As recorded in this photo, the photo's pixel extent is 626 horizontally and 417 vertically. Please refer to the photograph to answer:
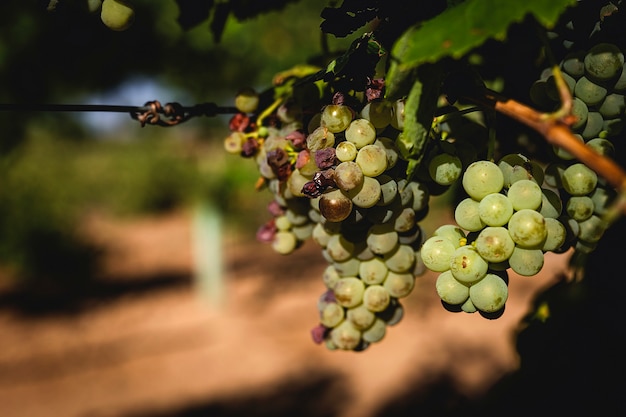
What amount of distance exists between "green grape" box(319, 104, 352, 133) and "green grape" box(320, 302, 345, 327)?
0.32 meters

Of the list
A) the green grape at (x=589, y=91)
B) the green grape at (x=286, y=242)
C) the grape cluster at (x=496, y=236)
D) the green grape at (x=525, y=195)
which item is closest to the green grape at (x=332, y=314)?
the green grape at (x=286, y=242)

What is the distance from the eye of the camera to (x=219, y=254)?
561 cm

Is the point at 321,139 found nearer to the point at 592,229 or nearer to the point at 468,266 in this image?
the point at 468,266

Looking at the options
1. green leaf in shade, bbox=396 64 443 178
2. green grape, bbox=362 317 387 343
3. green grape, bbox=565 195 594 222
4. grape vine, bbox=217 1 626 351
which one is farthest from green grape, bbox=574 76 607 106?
green grape, bbox=362 317 387 343

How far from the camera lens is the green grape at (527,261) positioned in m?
0.57

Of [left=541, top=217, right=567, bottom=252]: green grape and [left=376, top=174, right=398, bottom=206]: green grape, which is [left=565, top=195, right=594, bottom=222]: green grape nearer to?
[left=541, top=217, right=567, bottom=252]: green grape

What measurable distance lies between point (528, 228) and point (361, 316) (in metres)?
0.31

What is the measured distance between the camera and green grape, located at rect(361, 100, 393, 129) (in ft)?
1.92

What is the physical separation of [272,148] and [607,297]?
1.91 feet

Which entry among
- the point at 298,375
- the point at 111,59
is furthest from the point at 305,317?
the point at 111,59

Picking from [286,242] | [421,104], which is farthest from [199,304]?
[421,104]

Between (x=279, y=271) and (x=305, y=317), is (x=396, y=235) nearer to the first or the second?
(x=305, y=317)

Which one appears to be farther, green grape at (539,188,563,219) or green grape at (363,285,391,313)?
green grape at (363,285,391,313)

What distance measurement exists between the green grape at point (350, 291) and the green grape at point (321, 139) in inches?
9.5
